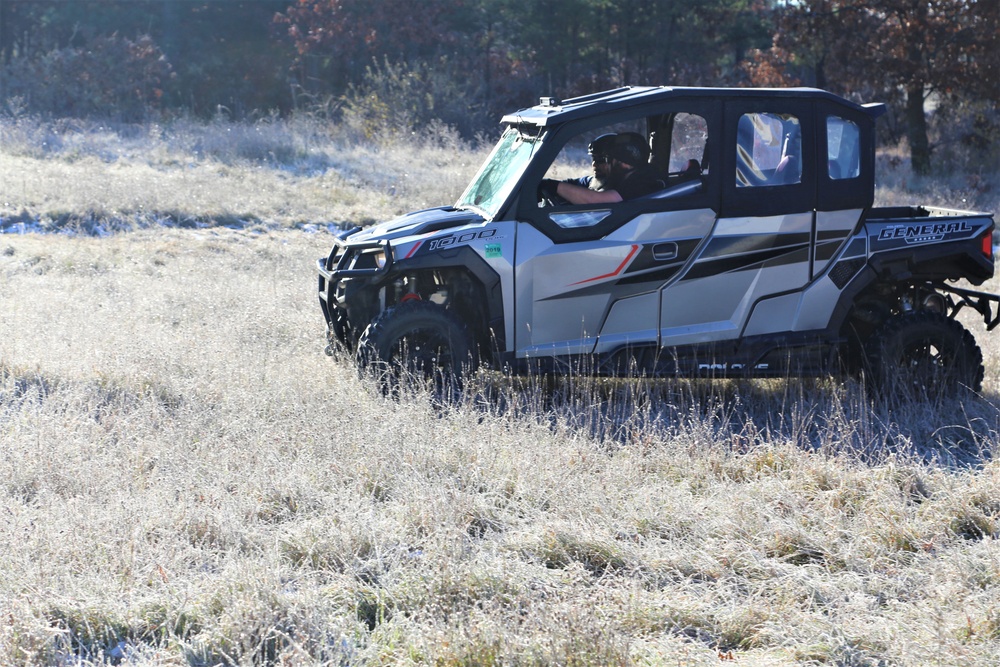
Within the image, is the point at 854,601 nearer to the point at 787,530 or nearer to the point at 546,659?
the point at 787,530

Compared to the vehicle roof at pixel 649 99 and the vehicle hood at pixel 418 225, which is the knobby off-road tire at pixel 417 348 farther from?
the vehicle roof at pixel 649 99

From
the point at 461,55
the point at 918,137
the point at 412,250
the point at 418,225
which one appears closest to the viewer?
the point at 412,250

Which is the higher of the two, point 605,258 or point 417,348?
point 605,258

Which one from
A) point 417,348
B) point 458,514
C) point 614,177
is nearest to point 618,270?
point 614,177

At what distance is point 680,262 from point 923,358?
5.85 feet

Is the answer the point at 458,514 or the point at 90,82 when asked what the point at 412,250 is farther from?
the point at 90,82

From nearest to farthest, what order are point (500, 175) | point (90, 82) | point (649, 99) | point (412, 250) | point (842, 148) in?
point (412, 250)
point (649, 99)
point (842, 148)
point (500, 175)
point (90, 82)

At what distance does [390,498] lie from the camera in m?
5.14

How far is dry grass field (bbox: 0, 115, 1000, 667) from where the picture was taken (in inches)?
152

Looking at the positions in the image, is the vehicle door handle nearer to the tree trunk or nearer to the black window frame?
the black window frame

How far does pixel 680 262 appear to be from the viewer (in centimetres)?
652

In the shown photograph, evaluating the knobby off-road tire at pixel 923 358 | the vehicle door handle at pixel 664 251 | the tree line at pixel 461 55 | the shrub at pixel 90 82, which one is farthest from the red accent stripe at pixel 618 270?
the shrub at pixel 90 82

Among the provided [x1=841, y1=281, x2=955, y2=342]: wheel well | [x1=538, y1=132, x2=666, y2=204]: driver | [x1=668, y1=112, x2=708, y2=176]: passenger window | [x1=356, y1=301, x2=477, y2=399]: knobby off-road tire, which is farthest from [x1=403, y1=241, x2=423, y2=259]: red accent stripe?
[x1=841, y1=281, x2=955, y2=342]: wheel well

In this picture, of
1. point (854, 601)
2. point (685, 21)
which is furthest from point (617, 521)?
point (685, 21)
